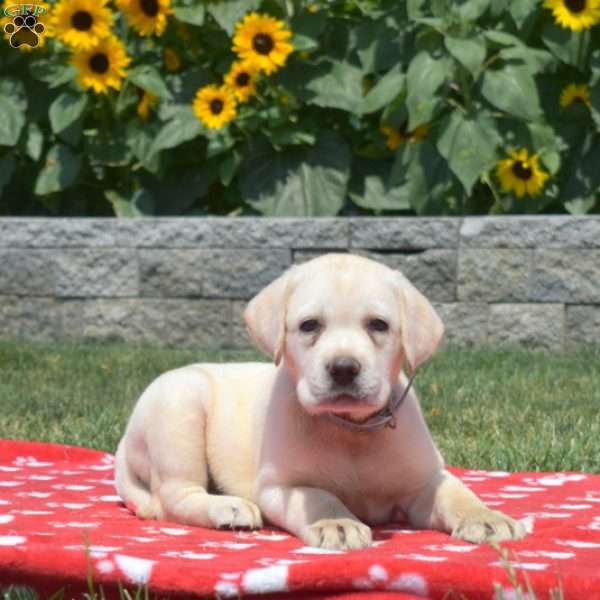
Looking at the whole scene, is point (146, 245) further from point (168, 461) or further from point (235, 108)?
point (168, 461)

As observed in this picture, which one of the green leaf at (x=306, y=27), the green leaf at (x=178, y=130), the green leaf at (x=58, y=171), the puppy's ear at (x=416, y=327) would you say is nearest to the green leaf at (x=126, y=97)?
the green leaf at (x=178, y=130)

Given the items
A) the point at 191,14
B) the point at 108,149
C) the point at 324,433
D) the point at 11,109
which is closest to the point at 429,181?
the point at 191,14

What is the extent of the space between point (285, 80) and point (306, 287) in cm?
469

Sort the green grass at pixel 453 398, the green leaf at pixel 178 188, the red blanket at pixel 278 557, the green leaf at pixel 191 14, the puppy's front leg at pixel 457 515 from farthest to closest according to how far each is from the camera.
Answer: the green leaf at pixel 178 188 < the green leaf at pixel 191 14 < the green grass at pixel 453 398 < the puppy's front leg at pixel 457 515 < the red blanket at pixel 278 557

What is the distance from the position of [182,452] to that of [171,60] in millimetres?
4948

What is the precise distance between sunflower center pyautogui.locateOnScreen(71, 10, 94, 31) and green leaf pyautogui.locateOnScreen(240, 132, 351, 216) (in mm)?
1186

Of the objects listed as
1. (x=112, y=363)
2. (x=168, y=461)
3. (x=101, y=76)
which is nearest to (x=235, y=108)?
(x=101, y=76)

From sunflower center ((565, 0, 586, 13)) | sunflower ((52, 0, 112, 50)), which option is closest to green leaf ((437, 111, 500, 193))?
sunflower center ((565, 0, 586, 13))

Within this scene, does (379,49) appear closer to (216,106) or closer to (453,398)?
(216,106)

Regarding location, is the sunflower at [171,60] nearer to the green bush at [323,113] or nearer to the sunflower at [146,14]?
the green bush at [323,113]

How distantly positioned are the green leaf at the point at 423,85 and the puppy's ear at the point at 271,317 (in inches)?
155

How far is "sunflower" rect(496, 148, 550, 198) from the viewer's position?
23.6 ft

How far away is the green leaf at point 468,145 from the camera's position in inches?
276

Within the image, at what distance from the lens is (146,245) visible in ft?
23.8
